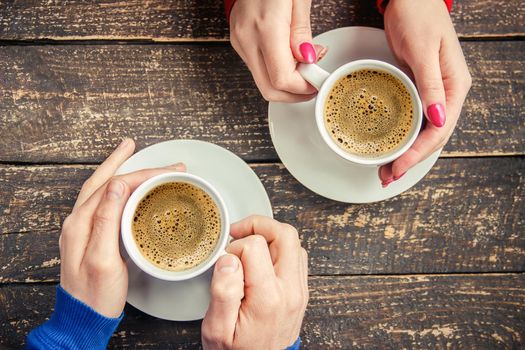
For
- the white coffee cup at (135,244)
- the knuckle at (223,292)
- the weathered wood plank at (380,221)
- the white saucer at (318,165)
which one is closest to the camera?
the knuckle at (223,292)

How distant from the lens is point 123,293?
1031mm

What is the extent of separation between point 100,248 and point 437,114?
61 centimetres

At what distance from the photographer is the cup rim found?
3.27ft

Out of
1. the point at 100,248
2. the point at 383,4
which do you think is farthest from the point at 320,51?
the point at 100,248

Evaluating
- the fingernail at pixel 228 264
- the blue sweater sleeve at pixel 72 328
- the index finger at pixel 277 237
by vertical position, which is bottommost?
the blue sweater sleeve at pixel 72 328

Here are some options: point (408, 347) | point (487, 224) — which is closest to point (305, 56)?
point (487, 224)

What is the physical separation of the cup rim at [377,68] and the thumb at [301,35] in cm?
5

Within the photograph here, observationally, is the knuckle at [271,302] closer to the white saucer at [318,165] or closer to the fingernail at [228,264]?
the fingernail at [228,264]

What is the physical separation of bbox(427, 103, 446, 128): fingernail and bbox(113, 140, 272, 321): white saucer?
33 centimetres

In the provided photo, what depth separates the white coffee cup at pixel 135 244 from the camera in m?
0.98

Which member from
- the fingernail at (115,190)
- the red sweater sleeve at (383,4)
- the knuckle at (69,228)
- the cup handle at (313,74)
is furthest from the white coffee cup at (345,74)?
the knuckle at (69,228)

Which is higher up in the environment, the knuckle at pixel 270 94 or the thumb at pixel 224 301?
the knuckle at pixel 270 94

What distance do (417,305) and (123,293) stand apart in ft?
2.02

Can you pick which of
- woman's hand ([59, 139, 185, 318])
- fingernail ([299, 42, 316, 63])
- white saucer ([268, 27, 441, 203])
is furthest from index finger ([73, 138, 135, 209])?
fingernail ([299, 42, 316, 63])
